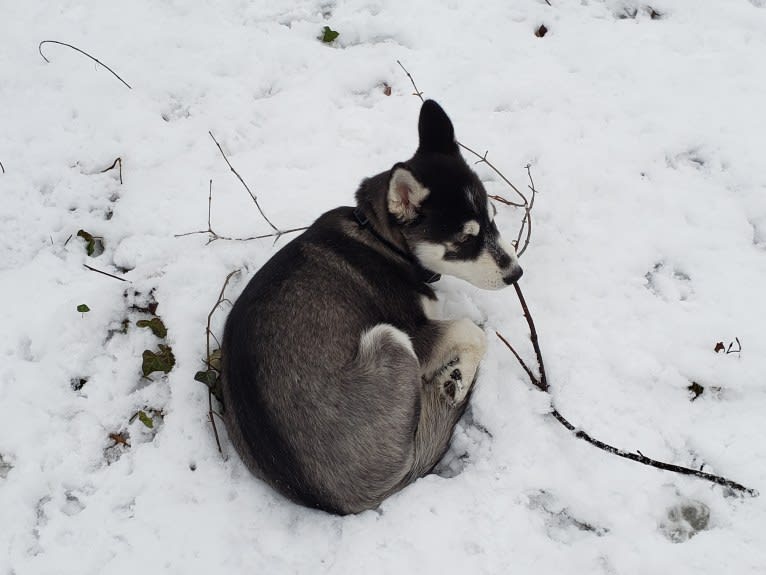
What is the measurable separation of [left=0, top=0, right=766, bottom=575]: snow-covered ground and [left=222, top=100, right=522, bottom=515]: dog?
0.89 feet

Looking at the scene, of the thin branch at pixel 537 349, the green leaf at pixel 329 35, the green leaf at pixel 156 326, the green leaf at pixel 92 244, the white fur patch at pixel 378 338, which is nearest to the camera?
the white fur patch at pixel 378 338

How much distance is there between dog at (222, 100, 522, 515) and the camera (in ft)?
9.68

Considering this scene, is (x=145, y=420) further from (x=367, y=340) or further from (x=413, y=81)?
(x=413, y=81)

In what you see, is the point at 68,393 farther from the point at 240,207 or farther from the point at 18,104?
the point at 18,104

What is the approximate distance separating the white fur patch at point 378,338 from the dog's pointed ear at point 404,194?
0.62 m

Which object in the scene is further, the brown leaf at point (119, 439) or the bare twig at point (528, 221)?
the bare twig at point (528, 221)

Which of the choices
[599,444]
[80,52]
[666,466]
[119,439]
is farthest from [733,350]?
[80,52]

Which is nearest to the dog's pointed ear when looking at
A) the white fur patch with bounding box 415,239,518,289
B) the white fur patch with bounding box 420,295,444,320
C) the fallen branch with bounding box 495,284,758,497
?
the white fur patch with bounding box 415,239,518,289

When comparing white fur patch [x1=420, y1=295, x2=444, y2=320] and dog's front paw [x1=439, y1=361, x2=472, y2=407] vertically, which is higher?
white fur patch [x1=420, y1=295, x2=444, y2=320]

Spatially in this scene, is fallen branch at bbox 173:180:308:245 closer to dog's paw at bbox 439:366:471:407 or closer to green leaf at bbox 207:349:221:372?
green leaf at bbox 207:349:221:372

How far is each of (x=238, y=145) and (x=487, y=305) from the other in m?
2.32

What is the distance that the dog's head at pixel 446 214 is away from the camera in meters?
3.35

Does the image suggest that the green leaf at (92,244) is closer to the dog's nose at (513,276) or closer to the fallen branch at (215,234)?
the fallen branch at (215,234)

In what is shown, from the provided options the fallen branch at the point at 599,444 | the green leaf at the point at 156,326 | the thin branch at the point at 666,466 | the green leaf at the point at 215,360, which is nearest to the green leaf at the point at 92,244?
the green leaf at the point at 156,326
